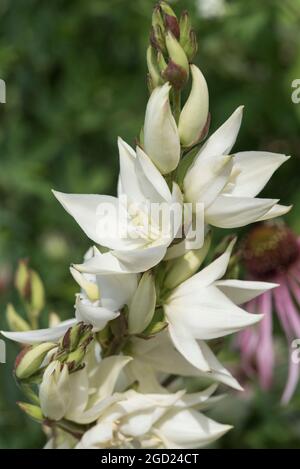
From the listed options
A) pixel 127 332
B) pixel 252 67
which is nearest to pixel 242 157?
pixel 127 332

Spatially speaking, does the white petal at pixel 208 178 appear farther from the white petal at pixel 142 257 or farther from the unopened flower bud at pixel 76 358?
the unopened flower bud at pixel 76 358

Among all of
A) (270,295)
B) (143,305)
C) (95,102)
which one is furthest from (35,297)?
(95,102)

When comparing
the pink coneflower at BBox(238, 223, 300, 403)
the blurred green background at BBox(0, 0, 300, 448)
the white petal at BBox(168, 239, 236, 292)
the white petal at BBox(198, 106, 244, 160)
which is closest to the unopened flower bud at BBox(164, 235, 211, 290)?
the white petal at BBox(168, 239, 236, 292)

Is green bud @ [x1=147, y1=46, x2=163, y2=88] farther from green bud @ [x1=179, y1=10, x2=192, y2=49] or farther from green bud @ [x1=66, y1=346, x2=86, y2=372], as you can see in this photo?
green bud @ [x1=66, y1=346, x2=86, y2=372]

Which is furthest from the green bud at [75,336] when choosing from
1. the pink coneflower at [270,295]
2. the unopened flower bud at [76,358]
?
the pink coneflower at [270,295]

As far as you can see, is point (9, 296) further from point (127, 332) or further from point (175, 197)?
point (175, 197)

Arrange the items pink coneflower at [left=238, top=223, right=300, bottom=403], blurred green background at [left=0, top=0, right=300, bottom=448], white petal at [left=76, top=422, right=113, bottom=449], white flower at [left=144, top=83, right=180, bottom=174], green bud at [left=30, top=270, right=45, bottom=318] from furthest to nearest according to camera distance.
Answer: blurred green background at [left=0, top=0, right=300, bottom=448] → pink coneflower at [left=238, top=223, right=300, bottom=403] → green bud at [left=30, top=270, right=45, bottom=318] → white petal at [left=76, top=422, right=113, bottom=449] → white flower at [left=144, top=83, right=180, bottom=174]
